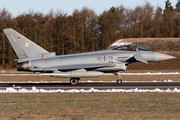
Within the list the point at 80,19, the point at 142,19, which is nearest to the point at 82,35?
the point at 80,19

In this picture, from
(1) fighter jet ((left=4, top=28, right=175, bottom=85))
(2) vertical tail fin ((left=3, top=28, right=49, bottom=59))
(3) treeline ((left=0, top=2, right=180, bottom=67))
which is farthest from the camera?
(3) treeline ((left=0, top=2, right=180, bottom=67))

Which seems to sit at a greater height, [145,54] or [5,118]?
[145,54]

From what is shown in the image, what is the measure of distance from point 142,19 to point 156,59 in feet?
191

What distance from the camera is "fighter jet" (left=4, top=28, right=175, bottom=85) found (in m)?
20.4

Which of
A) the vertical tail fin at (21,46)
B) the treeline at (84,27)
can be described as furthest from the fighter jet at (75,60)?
the treeline at (84,27)

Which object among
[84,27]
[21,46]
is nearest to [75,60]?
[21,46]

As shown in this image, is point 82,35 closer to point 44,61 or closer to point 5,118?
point 44,61

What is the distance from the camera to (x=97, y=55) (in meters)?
20.9

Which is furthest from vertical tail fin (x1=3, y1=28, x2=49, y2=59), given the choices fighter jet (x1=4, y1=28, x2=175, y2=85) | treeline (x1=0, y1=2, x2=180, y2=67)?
treeline (x1=0, y1=2, x2=180, y2=67)

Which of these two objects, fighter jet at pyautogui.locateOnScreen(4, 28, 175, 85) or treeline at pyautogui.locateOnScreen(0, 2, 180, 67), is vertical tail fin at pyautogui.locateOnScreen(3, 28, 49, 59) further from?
treeline at pyautogui.locateOnScreen(0, 2, 180, 67)

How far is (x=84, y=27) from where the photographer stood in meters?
62.7

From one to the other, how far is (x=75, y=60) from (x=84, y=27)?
140 ft

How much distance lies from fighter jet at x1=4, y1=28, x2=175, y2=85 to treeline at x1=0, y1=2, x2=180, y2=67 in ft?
108

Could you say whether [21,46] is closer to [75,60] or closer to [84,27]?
[75,60]
